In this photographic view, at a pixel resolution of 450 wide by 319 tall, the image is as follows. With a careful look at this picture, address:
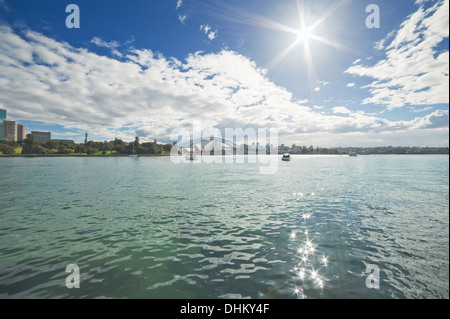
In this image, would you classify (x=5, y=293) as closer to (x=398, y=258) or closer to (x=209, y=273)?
(x=209, y=273)

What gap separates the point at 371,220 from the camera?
1984 centimetres

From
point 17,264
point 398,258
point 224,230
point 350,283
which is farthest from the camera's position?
point 224,230

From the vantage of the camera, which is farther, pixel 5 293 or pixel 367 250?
pixel 367 250

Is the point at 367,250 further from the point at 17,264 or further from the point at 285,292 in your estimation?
the point at 17,264

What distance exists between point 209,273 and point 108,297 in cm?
451

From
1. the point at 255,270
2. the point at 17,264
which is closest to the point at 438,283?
the point at 255,270

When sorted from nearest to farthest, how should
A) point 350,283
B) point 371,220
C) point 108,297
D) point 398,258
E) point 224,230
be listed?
point 108,297 < point 350,283 < point 398,258 < point 224,230 < point 371,220

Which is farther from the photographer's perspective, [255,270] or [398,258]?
[398,258]
